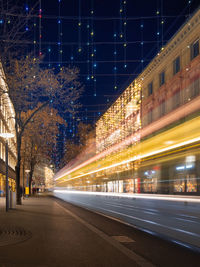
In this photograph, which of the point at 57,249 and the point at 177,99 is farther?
the point at 177,99

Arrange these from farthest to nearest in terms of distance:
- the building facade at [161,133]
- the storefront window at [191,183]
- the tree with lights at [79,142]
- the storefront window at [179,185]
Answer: the tree with lights at [79,142], the storefront window at [179,185], the building facade at [161,133], the storefront window at [191,183]

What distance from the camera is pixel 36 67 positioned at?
20.1 meters

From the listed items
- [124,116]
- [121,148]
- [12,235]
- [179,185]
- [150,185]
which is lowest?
[12,235]

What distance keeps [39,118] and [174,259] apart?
2366 cm

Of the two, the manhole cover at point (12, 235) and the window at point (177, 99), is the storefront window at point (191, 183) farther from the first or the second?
the manhole cover at point (12, 235)

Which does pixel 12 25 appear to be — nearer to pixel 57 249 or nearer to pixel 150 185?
pixel 150 185

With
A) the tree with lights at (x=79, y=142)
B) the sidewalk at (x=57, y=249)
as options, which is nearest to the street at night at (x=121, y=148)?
the sidewalk at (x=57, y=249)

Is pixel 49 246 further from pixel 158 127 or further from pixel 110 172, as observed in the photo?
pixel 110 172

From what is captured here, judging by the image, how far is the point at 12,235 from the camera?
9094 mm

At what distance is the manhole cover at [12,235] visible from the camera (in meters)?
8.12

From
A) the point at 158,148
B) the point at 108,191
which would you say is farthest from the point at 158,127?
the point at 108,191

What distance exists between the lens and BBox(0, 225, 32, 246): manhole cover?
8125 mm

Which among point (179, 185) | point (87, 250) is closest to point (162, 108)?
point (179, 185)

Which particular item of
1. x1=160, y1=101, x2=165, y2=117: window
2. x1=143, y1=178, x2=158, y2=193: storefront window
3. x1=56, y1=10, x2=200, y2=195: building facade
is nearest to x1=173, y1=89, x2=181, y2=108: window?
Answer: x1=56, y1=10, x2=200, y2=195: building facade
